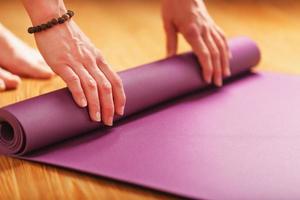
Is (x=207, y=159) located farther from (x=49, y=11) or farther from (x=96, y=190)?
(x=49, y=11)

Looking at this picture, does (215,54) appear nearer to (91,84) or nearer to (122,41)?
(91,84)

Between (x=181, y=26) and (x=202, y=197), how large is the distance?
978 mm

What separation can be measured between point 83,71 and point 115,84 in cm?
9

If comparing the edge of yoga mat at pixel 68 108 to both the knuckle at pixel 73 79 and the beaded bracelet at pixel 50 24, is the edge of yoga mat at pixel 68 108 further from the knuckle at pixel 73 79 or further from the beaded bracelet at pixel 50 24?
the beaded bracelet at pixel 50 24

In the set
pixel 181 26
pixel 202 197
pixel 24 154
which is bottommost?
pixel 202 197

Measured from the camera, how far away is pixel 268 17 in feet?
10.4

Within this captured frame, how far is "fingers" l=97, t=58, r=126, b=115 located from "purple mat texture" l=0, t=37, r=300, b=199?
8cm

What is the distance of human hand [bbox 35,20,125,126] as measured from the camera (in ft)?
4.82

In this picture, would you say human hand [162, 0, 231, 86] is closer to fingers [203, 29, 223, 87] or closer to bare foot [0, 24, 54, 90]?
fingers [203, 29, 223, 87]

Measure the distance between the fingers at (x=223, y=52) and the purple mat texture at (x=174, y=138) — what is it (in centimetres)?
13

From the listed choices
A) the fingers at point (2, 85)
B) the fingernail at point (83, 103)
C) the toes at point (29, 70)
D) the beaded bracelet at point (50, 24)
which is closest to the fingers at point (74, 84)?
the fingernail at point (83, 103)

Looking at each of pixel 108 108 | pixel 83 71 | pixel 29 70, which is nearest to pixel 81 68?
pixel 83 71

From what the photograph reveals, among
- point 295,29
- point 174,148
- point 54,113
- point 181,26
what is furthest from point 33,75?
point 295,29

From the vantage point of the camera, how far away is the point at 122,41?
2654mm
